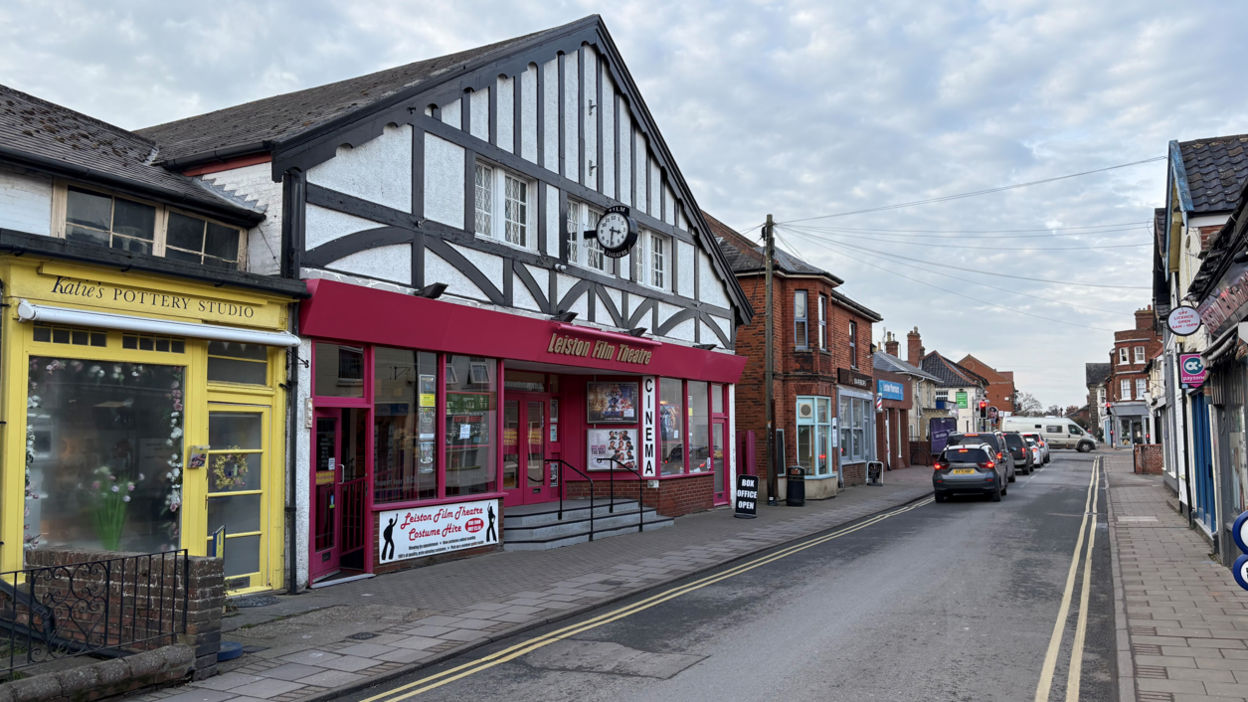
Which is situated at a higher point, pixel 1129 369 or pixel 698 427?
pixel 1129 369

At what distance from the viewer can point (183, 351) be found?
9523 millimetres

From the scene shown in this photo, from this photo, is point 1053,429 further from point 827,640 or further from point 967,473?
point 827,640

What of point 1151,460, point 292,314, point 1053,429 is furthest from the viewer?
point 1053,429

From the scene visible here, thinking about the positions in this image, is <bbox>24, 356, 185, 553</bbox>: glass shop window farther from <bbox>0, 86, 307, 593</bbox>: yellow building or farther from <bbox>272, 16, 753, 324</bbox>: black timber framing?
<bbox>272, 16, 753, 324</bbox>: black timber framing

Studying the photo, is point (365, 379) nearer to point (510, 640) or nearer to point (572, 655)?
point (510, 640)

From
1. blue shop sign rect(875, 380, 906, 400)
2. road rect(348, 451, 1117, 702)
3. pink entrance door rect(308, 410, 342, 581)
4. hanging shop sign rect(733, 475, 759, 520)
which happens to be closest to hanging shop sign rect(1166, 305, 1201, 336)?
road rect(348, 451, 1117, 702)

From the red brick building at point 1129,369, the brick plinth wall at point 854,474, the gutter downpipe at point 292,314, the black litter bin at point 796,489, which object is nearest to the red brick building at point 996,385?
the red brick building at point 1129,369

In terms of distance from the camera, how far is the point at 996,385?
108562mm

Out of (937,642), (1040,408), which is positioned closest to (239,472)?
A: (937,642)

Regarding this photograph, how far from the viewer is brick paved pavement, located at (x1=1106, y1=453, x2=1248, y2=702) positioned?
636cm

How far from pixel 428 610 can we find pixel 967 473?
17271 mm

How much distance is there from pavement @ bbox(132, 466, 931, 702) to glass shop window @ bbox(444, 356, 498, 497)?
1236mm

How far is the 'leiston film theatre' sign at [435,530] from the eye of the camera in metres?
11.8

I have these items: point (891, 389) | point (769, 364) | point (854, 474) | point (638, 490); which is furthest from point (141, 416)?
point (891, 389)
